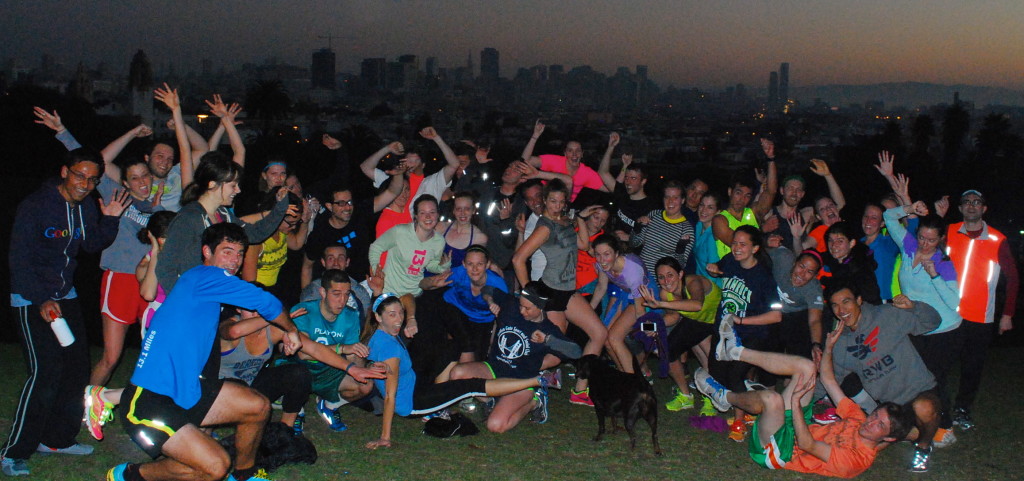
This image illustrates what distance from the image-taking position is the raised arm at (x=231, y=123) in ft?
23.9

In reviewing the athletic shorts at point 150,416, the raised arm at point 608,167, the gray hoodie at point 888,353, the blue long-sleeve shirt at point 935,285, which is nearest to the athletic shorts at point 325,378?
the athletic shorts at point 150,416

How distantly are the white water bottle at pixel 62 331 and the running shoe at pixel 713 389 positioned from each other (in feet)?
15.2

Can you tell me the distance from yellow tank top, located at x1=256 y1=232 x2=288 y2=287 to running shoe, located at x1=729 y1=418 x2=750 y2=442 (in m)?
3.97

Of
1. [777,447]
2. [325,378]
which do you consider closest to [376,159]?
[325,378]

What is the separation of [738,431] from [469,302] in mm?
2425

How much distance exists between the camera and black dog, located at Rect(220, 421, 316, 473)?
5.58 meters

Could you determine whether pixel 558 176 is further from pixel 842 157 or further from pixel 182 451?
pixel 842 157

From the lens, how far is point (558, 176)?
8.68m

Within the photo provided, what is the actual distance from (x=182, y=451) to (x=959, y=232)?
20.3 feet

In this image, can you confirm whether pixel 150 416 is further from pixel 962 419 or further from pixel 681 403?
pixel 962 419

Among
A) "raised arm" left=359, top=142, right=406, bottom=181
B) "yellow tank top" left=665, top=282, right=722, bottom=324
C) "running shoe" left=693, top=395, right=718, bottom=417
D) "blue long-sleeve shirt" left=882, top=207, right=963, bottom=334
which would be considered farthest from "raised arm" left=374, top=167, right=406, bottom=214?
"blue long-sleeve shirt" left=882, top=207, right=963, bottom=334

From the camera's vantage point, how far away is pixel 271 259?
23.1 feet

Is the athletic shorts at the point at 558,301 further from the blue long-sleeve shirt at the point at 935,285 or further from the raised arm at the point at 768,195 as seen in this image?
the blue long-sleeve shirt at the point at 935,285

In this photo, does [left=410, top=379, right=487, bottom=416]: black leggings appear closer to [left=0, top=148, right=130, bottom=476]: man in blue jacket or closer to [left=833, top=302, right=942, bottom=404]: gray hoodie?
[left=0, top=148, right=130, bottom=476]: man in blue jacket
